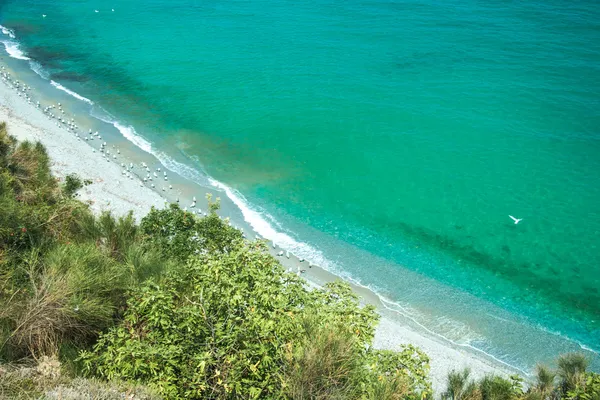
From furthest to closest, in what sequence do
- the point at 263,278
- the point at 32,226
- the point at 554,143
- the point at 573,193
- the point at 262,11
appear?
1. the point at 262,11
2. the point at 554,143
3. the point at 573,193
4. the point at 32,226
5. the point at 263,278

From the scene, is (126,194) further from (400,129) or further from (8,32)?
(8,32)

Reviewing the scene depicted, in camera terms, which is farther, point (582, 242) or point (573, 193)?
point (573, 193)

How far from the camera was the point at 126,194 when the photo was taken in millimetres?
28984

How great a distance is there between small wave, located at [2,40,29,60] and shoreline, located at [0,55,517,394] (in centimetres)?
1183

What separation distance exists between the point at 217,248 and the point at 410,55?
132 feet

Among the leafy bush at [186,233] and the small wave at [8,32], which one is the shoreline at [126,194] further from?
the small wave at [8,32]

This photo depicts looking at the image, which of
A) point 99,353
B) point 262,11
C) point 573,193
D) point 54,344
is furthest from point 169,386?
point 262,11

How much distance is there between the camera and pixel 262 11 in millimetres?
64188

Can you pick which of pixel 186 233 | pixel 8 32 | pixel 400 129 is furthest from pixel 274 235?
pixel 8 32

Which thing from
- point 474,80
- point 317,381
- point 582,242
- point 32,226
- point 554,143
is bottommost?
point 582,242

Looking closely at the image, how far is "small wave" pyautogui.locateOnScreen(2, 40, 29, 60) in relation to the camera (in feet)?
168

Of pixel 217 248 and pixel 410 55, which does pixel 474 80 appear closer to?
pixel 410 55

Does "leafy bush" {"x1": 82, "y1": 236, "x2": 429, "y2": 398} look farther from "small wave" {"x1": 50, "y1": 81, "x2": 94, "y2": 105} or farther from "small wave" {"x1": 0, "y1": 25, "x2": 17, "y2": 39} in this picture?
"small wave" {"x1": 0, "y1": 25, "x2": 17, "y2": 39}

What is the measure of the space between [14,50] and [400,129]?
43.1 metres
